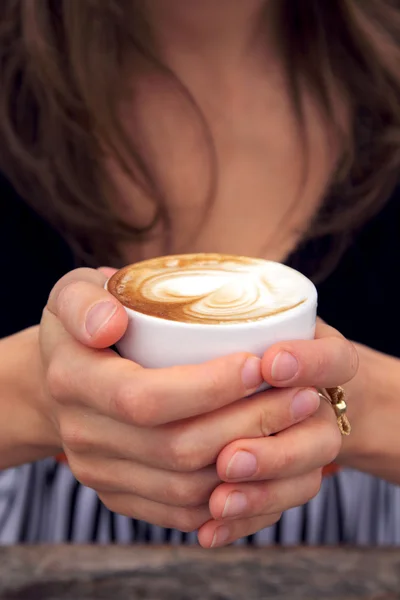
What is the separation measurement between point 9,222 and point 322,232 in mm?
531

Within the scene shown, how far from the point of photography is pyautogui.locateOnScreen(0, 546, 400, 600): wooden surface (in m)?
0.55

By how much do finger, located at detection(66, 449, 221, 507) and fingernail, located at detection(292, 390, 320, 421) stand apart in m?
0.09

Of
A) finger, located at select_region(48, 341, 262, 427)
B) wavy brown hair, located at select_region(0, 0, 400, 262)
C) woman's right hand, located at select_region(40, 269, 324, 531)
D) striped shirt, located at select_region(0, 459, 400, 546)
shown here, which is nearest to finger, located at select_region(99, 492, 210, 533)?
woman's right hand, located at select_region(40, 269, 324, 531)

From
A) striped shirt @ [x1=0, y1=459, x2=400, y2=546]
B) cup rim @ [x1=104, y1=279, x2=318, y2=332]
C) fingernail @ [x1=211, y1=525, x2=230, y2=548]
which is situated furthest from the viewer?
striped shirt @ [x1=0, y1=459, x2=400, y2=546]

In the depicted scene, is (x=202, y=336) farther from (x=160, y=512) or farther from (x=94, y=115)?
(x=94, y=115)

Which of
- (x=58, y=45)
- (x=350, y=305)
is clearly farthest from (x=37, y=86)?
(x=350, y=305)

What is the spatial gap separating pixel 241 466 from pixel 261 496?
0.07 metres

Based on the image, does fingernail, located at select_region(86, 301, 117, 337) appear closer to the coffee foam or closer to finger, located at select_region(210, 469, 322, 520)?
the coffee foam

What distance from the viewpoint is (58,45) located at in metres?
1.02

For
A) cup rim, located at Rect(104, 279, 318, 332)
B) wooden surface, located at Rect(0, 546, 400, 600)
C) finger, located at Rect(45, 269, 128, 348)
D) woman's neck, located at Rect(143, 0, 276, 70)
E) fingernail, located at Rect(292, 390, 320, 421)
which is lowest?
wooden surface, located at Rect(0, 546, 400, 600)

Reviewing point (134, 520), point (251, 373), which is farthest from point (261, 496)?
point (134, 520)

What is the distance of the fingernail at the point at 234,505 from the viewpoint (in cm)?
49

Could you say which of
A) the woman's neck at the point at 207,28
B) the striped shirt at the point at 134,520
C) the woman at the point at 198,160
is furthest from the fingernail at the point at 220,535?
the woman's neck at the point at 207,28

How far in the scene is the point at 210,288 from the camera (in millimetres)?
531
